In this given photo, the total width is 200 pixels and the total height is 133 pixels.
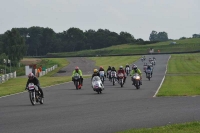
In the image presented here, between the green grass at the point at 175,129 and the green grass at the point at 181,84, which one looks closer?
the green grass at the point at 175,129

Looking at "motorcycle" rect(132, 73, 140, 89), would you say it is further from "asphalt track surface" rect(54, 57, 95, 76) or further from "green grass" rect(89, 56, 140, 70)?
"green grass" rect(89, 56, 140, 70)

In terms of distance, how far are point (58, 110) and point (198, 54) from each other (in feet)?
310

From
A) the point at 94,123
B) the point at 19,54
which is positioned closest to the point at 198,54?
the point at 19,54

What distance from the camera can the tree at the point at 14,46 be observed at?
119 m

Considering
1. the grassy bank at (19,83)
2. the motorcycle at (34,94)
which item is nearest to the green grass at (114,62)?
the grassy bank at (19,83)

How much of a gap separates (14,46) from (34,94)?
334 ft

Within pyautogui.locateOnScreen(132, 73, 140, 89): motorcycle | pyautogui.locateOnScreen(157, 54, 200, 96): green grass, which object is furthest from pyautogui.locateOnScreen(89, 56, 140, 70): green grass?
pyautogui.locateOnScreen(132, 73, 140, 89): motorcycle

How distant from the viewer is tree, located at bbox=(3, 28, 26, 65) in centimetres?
11910

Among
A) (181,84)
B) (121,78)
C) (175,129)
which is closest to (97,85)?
(121,78)

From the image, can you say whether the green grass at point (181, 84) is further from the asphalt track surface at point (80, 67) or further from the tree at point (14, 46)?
the tree at point (14, 46)

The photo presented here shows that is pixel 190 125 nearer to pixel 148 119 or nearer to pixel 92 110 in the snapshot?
pixel 148 119

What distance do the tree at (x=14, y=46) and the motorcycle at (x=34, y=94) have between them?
94.8 meters

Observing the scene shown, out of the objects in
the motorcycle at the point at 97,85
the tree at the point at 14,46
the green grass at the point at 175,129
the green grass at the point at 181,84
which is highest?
the tree at the point at 14,46

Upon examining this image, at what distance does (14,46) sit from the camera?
121 m
